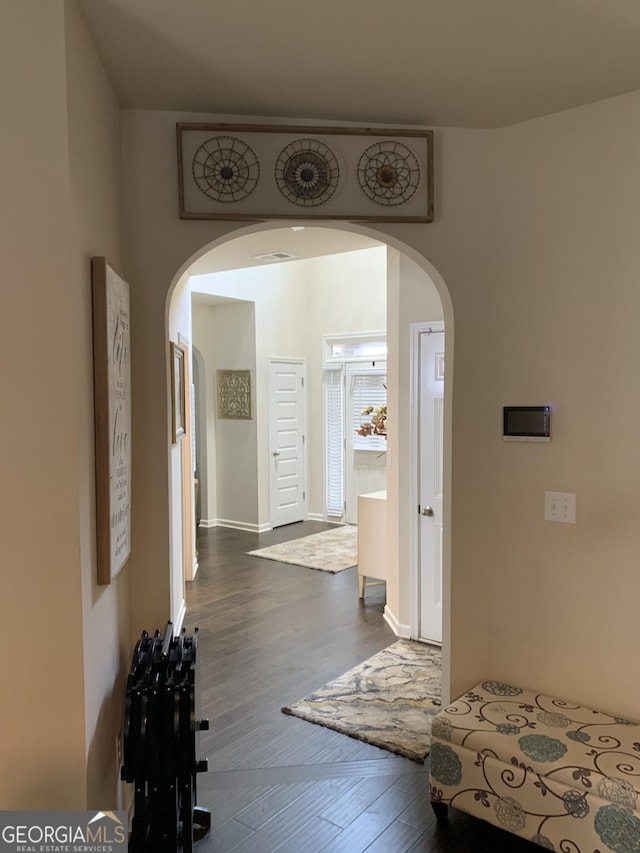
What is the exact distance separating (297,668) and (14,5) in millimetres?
3348

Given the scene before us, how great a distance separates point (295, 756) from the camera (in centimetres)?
278

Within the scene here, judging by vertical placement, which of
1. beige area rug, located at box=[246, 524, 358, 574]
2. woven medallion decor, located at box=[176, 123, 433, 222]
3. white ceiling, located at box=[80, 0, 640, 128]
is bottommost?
beige area rug, located at box=[246, 524, 358, 574]

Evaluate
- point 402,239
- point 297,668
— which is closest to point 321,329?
point 297,668

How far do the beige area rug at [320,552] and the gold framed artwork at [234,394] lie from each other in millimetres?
1671

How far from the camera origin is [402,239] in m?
2.47

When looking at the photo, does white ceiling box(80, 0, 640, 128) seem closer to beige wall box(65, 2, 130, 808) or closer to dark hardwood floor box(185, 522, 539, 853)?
beige wall box(65, 2, 130, 808)

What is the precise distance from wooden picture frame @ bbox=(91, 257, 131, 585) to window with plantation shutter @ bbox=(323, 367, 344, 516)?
19.9ft

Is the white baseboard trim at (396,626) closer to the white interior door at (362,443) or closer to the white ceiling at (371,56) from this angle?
the white ceiling at (371,56)

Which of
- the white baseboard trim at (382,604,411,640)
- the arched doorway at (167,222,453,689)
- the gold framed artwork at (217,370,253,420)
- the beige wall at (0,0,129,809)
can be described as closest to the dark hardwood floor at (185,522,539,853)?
the white baseboard trim at (382,604,411,640)

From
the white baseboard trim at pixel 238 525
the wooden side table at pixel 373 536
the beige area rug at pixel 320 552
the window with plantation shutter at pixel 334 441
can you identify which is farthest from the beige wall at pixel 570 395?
the window with plantation shutter at pixel 334 441

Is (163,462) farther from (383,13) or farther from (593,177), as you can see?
(593,177)

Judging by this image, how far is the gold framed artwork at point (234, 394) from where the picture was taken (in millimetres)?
7543

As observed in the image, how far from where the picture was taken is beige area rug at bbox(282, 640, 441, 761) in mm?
2922

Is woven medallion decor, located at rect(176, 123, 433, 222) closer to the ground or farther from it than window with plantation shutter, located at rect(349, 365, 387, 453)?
farther from it
